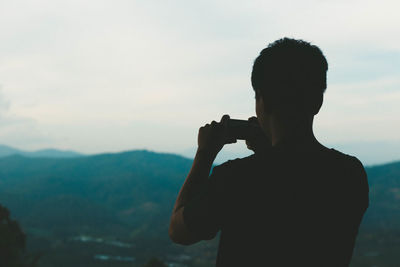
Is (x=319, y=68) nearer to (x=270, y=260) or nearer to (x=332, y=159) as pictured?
Answer: (x=332, y=159)

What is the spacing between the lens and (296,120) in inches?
120

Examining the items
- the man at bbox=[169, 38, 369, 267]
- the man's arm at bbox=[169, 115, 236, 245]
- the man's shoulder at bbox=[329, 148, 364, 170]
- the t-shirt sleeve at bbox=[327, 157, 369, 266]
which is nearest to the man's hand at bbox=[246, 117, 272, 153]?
the man's arm at bbox=[169, 115, 236, 245]

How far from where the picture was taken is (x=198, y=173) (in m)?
3.11

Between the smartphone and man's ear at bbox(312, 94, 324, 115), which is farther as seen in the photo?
the smartphone

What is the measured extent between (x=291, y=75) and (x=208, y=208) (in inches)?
40.9

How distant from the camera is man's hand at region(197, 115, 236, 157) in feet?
10.6

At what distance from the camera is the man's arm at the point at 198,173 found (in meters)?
2.98

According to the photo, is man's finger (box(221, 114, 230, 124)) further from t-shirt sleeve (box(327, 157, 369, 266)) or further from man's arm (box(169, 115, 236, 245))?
t-shirt sleeve (box(327, 157, 369, 266))

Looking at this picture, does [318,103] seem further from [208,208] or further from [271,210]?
[208,208]

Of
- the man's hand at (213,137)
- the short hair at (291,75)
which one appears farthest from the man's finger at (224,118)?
the short hair at (291,75)

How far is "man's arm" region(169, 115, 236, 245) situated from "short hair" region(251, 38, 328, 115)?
45cm

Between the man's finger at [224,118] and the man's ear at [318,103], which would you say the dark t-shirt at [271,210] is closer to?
the man's ear at [318,103]

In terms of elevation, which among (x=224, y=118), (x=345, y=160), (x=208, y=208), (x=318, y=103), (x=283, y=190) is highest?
(x=318, y=103)

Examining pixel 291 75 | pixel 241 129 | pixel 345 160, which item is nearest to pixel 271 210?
pixel 345 160
